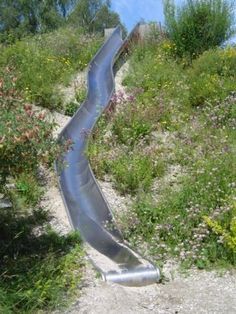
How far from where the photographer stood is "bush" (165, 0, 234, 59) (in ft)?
55.0

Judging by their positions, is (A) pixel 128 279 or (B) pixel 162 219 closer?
(A) pixel 128 279

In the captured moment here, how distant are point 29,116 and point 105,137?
17.4 feet

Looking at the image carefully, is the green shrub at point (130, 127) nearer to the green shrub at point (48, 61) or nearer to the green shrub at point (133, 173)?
the green shrub at point (133, 173)

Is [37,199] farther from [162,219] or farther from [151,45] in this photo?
[151,45]

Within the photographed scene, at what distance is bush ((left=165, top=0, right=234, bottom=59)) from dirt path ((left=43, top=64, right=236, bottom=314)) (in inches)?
430

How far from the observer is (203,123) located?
36.5ft

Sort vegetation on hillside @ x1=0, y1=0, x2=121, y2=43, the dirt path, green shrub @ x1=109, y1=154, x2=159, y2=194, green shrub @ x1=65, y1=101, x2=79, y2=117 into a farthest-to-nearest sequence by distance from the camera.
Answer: vegetation on hillside @ x1=0, y1=0, x2=121, y2=43, green shrub @ x1=65, y1=101, x2=79, y2=117, green shrub @ x1=109, y1=154, x2=159, y2=194, the dirt path

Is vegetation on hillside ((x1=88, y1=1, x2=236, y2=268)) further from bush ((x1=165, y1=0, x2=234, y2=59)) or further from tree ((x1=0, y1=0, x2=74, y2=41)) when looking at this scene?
tree ((x1=0, y1=0, x2=74, y2=41))

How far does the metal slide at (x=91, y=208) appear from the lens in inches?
259

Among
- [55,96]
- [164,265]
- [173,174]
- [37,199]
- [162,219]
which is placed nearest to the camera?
[164,265]

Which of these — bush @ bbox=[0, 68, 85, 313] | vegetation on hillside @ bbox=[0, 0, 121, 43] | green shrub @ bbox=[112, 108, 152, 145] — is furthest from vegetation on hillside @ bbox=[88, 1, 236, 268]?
vegetation on hillside @ bbox=[0, 0, 121, 43]

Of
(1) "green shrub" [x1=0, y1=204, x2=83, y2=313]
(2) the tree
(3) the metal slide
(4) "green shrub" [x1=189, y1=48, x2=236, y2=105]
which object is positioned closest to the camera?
(1) "green shrub" [x1=0, y1=204, x2=83, y2=313]

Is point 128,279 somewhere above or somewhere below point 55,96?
below

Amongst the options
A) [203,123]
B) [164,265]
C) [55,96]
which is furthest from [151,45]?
[164,265]
